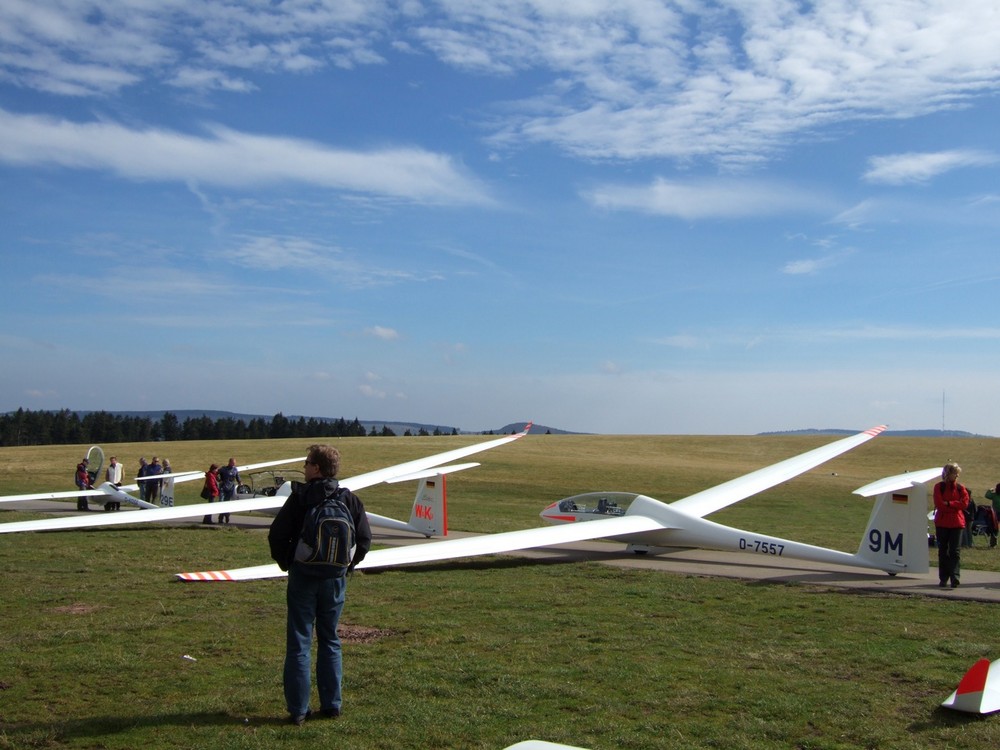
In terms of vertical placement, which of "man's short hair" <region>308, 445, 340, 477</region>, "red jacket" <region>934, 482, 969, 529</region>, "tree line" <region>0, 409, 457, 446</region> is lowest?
"tree line" <region>0, 409, 457, 446</region>

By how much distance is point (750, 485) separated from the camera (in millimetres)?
17906

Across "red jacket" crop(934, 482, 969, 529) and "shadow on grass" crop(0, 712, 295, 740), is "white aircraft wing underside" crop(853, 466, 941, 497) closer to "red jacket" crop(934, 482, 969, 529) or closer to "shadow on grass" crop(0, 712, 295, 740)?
"red jacket" crop(934, 482, 969, 529)

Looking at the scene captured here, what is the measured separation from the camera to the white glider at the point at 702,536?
1179cm

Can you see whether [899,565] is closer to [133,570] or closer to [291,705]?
[291,705]

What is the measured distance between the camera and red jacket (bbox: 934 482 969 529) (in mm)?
11430

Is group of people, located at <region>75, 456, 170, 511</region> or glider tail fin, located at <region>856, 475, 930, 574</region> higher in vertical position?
glider tail fin, located at <region>856, 475, 930, 574</region>

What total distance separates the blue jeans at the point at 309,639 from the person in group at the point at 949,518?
9123 mm

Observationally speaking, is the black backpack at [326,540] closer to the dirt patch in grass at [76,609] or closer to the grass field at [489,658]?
the grass field at [489,658]

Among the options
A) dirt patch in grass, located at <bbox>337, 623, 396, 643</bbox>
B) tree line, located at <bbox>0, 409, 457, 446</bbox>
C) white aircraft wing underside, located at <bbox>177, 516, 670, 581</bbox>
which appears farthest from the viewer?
tree line, located at <bbox>0, 409, 457, 446</bbox>

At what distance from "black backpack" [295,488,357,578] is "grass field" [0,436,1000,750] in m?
1.11

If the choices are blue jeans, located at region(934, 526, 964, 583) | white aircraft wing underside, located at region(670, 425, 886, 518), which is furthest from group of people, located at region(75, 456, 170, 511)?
blue jeans, located at region(934, 526, 964, 583)

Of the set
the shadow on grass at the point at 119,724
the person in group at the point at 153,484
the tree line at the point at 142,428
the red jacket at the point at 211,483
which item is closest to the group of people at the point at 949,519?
the shadow on grass at the point at 119,724

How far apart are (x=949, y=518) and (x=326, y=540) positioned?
31.7ft

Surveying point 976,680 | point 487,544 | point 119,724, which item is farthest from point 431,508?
point 976,680
